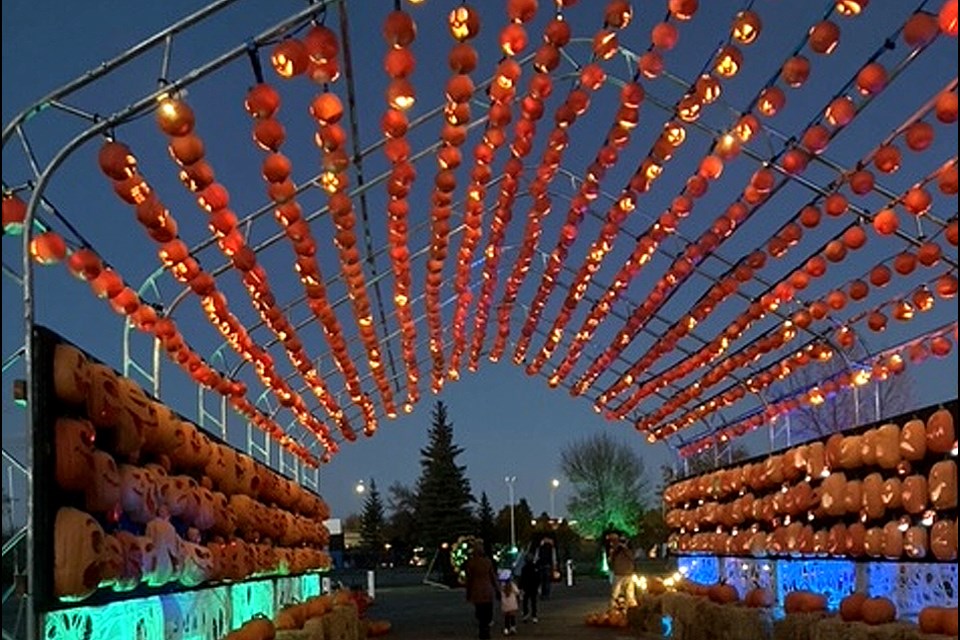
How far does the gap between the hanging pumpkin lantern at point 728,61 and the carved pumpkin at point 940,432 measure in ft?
9.92

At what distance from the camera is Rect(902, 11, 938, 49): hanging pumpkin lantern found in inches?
396

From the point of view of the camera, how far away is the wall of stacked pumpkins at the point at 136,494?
7.85 meters

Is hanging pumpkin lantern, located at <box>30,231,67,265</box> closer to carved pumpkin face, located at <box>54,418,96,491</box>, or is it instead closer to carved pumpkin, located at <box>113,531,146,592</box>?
carved pumpkin, located at <box>113,531,146,592</box>

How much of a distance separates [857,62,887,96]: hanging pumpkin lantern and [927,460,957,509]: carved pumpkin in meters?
2.87

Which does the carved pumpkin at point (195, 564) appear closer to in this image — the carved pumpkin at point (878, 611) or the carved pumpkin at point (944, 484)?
the carved pumpkin at point (878, 611)

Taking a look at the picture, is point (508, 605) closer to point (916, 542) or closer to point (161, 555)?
point (916, 542)

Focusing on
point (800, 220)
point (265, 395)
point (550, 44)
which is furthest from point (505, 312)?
point (550, 44)

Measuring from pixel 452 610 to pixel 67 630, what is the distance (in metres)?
25.3

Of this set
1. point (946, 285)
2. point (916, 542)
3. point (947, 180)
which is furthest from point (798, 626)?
point (946, 285)

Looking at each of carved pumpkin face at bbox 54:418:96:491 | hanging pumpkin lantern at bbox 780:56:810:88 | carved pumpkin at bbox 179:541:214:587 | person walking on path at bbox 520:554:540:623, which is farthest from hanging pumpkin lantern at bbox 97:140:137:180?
person walking on path at bbox 520:554:540:623

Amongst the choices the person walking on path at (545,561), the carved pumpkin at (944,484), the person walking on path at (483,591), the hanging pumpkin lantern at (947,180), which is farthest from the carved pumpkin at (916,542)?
the person walking on path at (545,561)

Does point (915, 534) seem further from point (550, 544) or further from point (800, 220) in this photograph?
point (550, 544)

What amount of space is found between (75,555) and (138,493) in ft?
6.21

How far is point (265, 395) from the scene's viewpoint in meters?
23.8
